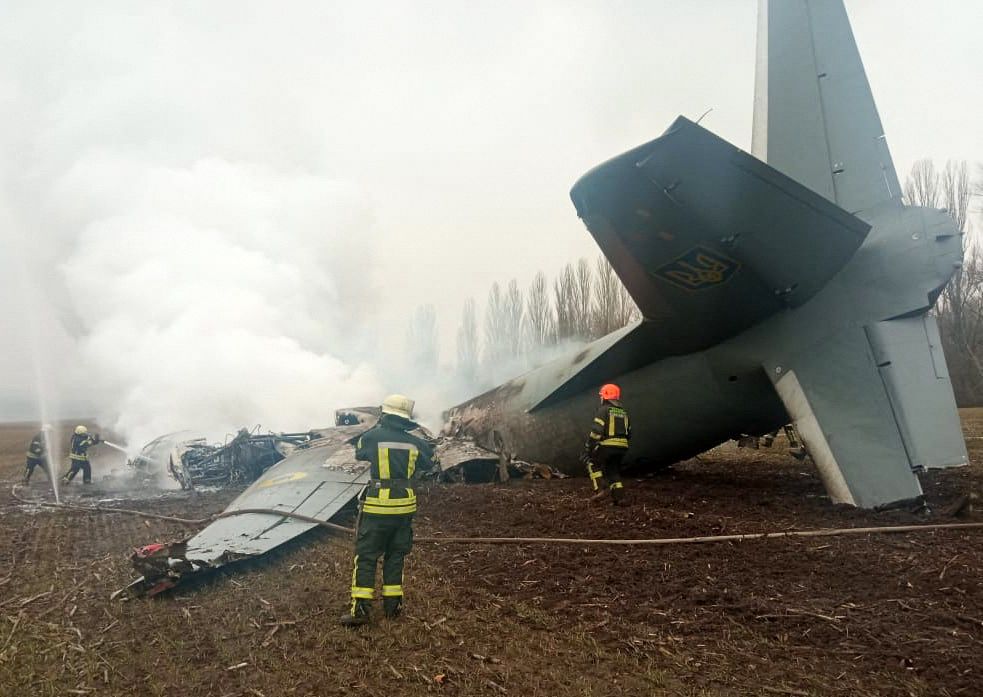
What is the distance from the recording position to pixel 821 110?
29.5 feet

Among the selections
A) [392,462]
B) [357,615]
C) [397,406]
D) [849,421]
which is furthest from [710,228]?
[357,615]

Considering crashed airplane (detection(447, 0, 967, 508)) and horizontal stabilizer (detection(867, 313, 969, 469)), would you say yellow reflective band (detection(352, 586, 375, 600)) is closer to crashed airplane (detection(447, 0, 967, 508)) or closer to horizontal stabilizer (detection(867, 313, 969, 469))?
crashed airplane (detection(447, 0, 967, 508))

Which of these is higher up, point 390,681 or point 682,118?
point 682,118

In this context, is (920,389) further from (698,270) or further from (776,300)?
(698,270)

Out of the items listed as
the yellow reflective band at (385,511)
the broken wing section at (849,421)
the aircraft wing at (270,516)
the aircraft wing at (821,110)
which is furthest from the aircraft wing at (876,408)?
the aircraft wing at (270,516)

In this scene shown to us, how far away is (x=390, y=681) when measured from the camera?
12.6 feet

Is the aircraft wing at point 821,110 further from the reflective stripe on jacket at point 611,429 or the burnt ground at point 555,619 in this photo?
the burnt ground at point 555,619

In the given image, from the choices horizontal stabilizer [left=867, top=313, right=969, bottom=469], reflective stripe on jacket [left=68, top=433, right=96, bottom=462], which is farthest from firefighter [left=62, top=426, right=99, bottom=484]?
horizontal stabilizer [left=867, top=313, right=969, bottom=469]

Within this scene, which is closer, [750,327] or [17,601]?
[17,601]

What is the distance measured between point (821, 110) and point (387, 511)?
8.19m

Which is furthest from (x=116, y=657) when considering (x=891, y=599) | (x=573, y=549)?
(x=891, y=599)

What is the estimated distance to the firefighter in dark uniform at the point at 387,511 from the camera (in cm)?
498

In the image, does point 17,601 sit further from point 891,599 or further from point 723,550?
point 891,599

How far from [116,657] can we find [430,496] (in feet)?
20.3
